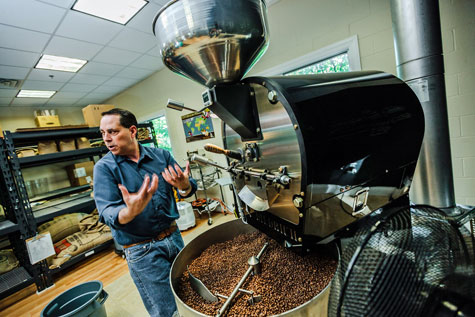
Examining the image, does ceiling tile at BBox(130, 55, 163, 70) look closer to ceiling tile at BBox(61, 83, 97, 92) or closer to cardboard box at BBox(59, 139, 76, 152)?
ceiling tile at BBox(61, 83, 97, 92)

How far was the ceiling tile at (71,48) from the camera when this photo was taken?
9.05 ft

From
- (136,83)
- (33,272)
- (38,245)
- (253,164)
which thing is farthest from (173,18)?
(136,83)

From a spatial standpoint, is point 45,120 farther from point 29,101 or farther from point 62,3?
point 62,3

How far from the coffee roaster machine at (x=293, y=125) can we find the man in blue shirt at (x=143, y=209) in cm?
39

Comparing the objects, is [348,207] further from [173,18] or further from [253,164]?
[173,18]

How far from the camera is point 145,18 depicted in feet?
A: 8.53

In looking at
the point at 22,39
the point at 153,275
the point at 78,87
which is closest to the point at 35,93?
the point at 78,87

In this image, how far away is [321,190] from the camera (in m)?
0.62

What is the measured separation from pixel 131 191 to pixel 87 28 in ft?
8.45

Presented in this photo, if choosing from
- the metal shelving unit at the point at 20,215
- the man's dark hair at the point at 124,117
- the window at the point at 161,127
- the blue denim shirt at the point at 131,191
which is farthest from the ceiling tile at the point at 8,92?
the blue denim shirt at the point at 131,191

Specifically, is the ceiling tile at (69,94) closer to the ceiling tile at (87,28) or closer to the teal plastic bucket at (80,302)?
the ceiling tile at (87,28)

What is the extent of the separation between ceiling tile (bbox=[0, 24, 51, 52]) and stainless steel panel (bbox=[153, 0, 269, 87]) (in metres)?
2.98

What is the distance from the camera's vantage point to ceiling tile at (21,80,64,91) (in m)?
3.81

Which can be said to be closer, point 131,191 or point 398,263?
point 398,263
